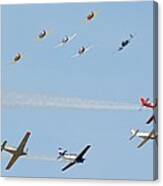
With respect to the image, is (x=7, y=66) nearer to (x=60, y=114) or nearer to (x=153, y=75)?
(x=60, y=114)

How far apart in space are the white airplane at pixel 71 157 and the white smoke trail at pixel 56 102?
0.36ft

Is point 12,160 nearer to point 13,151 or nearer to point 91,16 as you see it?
point 13,151

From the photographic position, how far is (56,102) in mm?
2102

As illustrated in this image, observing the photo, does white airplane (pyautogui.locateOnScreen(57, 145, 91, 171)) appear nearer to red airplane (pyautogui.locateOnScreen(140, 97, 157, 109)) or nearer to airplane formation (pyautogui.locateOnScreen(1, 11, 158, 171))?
airplane formation (pyautogui.locateOnScreen(1, 11, 158, 171))

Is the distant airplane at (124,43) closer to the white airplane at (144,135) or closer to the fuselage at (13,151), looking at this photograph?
the white airplane at (144,135)

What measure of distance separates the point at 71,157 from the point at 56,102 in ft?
0.49

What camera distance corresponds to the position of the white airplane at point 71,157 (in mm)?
2082

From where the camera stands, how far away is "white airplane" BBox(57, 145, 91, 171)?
Result: 82.0 inches

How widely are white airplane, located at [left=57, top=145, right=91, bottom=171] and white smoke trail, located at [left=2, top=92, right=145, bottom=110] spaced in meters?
0.11

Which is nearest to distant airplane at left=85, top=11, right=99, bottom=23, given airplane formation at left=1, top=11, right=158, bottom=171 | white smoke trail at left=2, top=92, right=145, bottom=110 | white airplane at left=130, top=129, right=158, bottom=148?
airplane formation at left=1, top=11, right=158, bottom=171

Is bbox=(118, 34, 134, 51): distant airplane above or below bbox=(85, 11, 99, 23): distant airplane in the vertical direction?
below

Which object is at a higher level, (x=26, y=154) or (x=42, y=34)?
(x=42, y=34)

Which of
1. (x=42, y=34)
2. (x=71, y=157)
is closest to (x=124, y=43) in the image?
(x=42, y=34)

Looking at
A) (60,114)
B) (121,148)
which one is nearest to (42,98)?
(60,114)
